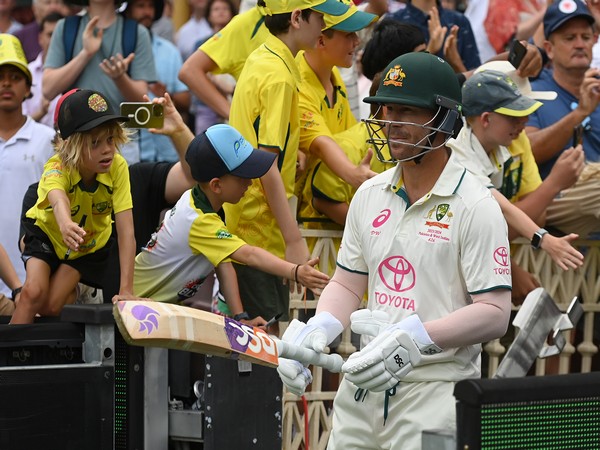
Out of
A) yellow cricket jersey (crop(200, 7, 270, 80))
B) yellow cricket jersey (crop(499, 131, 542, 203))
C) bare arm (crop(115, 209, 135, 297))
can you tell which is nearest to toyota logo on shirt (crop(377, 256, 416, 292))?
bare arm (crop(115, 209, 135, 297))

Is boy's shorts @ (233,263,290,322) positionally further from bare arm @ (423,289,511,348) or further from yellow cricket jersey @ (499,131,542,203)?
bare arm @ (423,289,511,348)

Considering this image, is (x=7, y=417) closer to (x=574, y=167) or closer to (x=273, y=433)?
(x=273, y=433)

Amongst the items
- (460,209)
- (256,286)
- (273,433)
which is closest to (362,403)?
(460,209)

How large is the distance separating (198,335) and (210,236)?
176 centimetres

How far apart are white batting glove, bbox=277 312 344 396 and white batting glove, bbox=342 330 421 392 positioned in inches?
7.9

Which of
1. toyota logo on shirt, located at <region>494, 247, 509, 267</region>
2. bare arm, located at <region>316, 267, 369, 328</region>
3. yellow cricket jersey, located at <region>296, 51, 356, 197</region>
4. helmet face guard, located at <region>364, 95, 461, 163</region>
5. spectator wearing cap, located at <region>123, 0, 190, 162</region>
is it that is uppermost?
spectator wearing cap, located at <region>123, 0, 190, 162</region>

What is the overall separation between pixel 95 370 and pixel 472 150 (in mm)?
2419

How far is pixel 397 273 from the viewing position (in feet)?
14.3

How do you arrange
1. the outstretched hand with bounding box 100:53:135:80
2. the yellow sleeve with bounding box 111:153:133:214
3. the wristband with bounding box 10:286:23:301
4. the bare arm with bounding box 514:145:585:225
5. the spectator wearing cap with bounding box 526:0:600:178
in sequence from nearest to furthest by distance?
1. the yellow sleeve with bounding box 111:153:133:214
2. the wristband with bounding box 10:286:23:301
3. the bare arm with bounding box 514:145:585:225
4. the spectator wearing cap with bounding box 526:0:600:178
5. the outstretched hand with bounding box 100:53:135:80

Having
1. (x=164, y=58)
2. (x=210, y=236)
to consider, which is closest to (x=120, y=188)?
(x=210, y=236)

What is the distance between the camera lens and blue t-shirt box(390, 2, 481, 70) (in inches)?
321

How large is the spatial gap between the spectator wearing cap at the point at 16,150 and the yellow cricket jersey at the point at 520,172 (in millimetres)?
2711

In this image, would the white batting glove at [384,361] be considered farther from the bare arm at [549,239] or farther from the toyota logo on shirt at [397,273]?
the bare arm at [549,239]

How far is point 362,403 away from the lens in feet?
14.5
